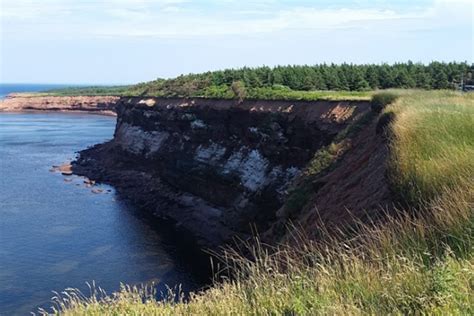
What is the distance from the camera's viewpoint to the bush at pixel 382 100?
26938 millimetres

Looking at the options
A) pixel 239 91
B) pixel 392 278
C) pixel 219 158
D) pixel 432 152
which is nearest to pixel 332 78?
pixel 239 91

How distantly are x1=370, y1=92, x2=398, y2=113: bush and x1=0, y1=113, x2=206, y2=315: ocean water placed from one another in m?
15.3

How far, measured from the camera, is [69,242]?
4084 cm

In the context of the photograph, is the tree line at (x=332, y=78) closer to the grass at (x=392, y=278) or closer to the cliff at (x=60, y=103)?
the grass at (x=392, y=278)

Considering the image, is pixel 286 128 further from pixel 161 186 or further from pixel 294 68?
pixel 294 68

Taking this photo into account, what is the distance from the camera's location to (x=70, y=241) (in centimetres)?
4109

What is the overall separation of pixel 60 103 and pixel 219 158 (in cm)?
14047

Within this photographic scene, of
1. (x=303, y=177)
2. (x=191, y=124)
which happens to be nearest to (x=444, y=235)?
(x=303, y=177)

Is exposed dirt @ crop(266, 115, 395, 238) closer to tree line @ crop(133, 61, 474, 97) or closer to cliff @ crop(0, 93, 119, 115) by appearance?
tree line @ crop(133, 61, 474, 97)

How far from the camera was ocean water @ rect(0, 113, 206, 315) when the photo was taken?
107ft

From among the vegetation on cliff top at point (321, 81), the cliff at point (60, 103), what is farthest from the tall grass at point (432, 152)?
the cliff at point (60, 103)

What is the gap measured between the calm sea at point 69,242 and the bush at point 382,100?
15.3 m

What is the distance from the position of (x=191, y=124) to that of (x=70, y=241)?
22.7m

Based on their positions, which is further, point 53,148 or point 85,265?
point 53,148
